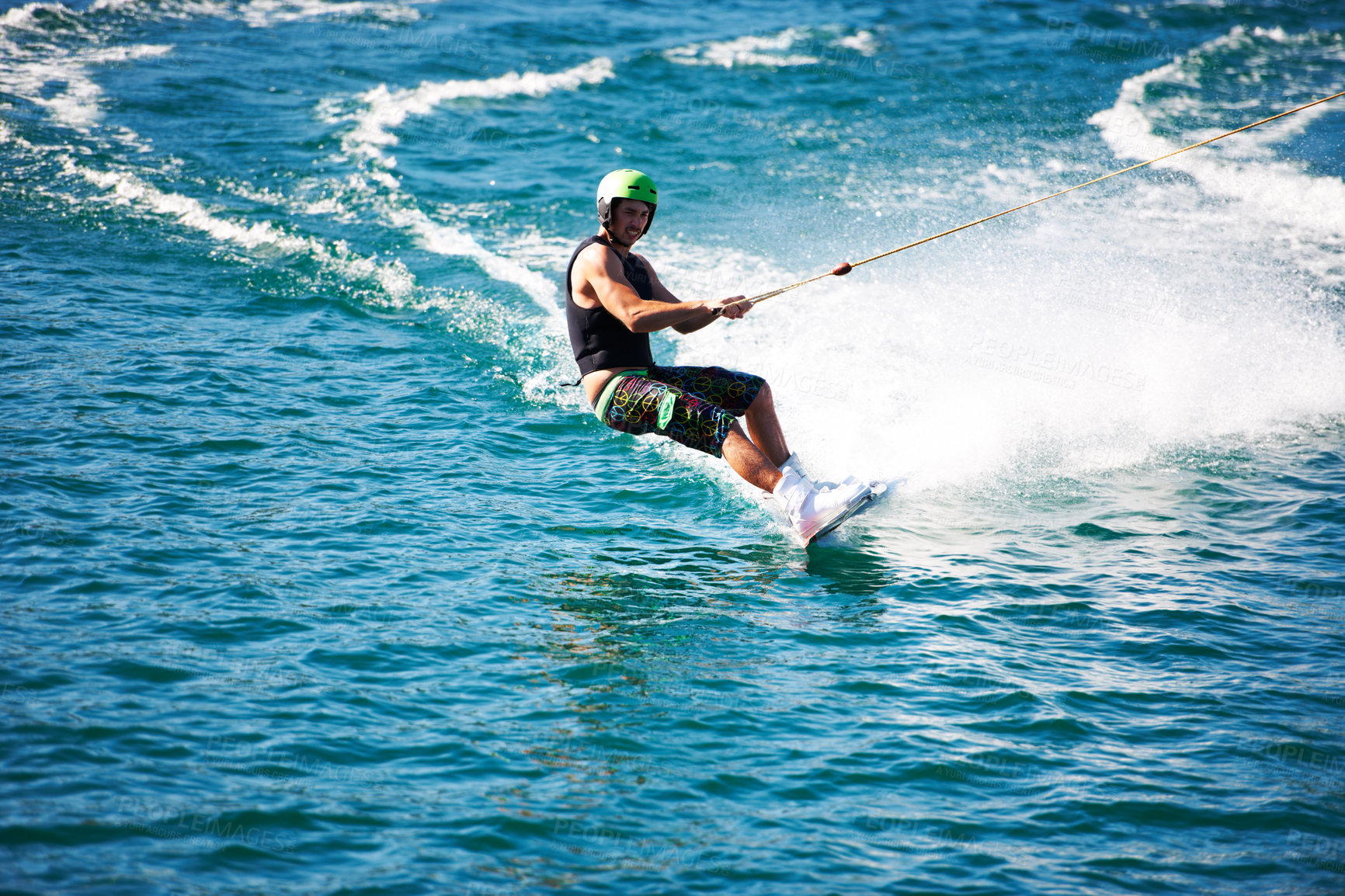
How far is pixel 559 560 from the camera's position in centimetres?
656

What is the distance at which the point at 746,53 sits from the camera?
66.2 ft

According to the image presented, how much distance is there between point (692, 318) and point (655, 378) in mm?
533

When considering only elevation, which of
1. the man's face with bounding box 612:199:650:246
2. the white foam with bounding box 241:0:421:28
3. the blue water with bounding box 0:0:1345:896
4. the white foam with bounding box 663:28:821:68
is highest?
the white foam with bounding box 241:0:421:28

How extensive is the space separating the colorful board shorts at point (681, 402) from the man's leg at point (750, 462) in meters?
0.06

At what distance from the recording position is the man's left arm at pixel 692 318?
634 cm

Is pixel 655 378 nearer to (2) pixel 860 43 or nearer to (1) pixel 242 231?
(1) pixel 242 231

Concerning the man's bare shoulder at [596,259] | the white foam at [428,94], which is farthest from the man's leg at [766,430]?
the white foam at [428,94]

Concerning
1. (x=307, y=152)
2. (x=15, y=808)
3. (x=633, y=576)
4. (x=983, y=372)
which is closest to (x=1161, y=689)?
(x=633, y=576)

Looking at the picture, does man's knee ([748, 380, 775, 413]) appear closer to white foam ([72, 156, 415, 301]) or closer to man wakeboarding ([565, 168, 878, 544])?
man wakeboarding ([565, 168, 878, 544])

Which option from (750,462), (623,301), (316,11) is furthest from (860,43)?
(750,462)

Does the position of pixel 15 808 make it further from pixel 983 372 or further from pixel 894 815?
pixel 983 372

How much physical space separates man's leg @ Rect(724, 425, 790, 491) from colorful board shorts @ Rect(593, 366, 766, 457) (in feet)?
0.19

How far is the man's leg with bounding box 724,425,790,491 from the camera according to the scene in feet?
21.3

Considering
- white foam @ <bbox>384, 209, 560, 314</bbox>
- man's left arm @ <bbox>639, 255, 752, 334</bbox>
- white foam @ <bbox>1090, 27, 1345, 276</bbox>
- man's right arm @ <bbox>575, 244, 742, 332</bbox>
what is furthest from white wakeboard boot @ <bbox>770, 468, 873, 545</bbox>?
white foam @ <bbox>1090, 27, 1345, 276</bbox>
